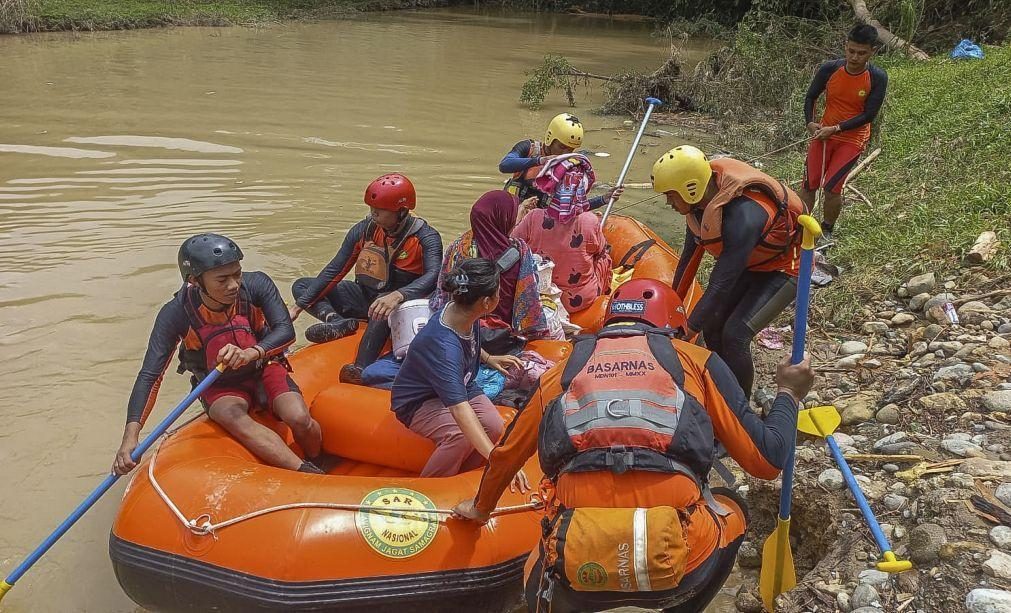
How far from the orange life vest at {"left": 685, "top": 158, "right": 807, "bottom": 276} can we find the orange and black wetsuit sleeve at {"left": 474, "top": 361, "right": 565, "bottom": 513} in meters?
1.33

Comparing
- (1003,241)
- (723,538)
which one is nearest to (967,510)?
(723,538)

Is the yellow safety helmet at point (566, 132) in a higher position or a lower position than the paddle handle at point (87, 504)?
higher

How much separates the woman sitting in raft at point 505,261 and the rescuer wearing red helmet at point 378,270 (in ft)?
0.97

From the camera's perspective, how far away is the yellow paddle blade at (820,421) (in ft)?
8.64

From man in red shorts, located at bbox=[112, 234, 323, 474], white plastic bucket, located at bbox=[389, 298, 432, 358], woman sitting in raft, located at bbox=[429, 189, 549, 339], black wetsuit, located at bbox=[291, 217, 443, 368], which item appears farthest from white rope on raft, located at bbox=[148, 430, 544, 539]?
black wetsuit, located at bbox=[291, 217, 443, 368]

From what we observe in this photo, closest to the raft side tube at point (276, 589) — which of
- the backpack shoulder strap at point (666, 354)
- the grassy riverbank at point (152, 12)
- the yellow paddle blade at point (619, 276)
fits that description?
the backpack shoulder strap at point (666, 354)

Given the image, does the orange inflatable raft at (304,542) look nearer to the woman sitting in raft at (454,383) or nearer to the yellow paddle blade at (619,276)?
the woman sitting in raft at (454,383)

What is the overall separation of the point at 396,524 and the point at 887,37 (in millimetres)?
11763

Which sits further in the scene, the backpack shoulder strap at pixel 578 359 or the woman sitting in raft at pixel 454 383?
the woman sitting in raft at pixel 454 383

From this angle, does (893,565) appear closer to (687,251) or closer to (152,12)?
(687,251)

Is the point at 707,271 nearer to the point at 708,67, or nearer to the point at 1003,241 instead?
the point at 1003,241

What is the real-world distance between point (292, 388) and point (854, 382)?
265 cm

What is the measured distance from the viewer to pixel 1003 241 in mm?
4281

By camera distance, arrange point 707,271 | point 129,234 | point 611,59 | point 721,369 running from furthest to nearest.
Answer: point 611,59
point 129,234
point 707,271
point 721,369
